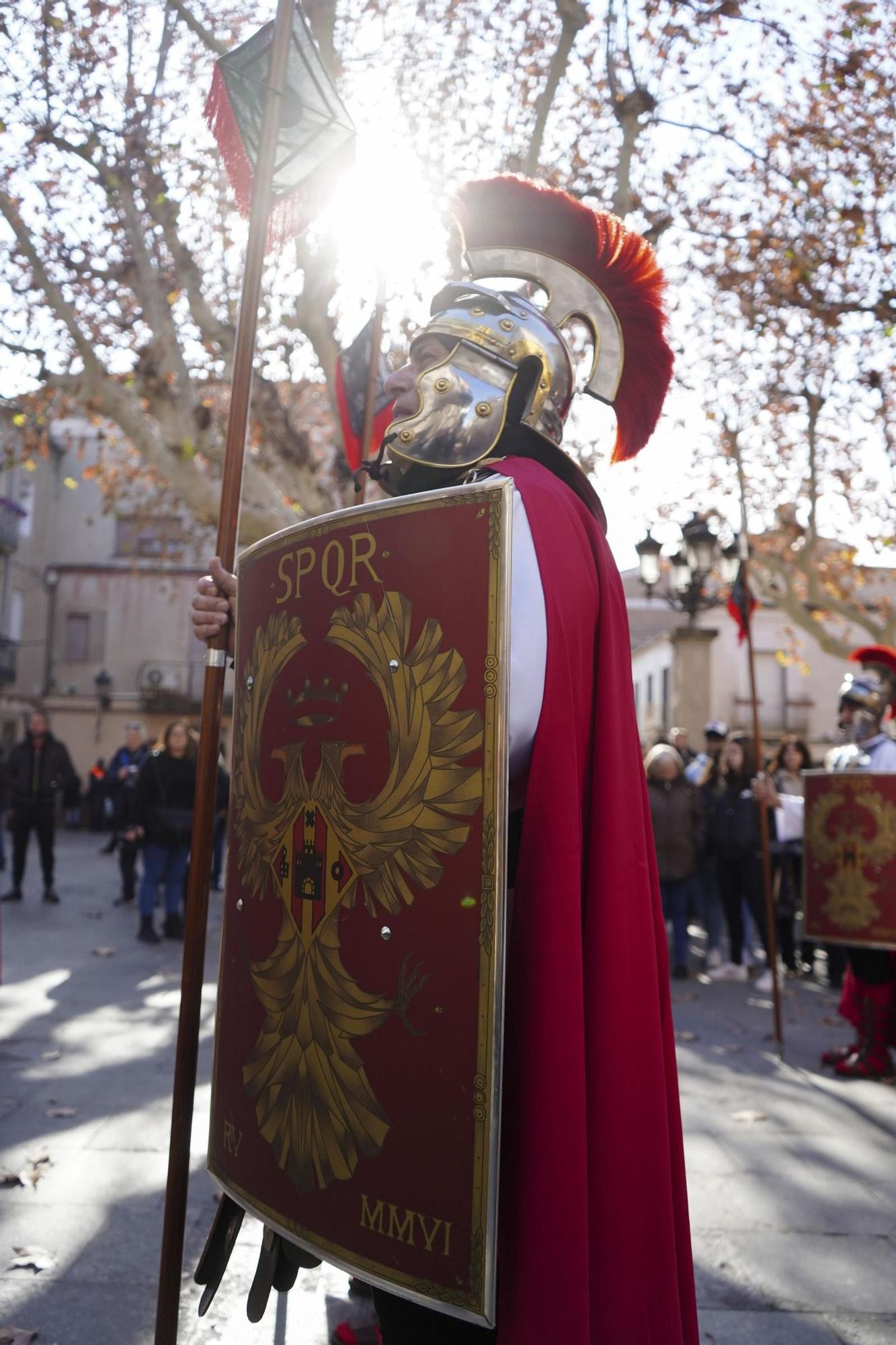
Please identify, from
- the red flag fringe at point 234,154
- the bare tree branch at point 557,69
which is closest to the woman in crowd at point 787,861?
the bare tree branch at point 557,69

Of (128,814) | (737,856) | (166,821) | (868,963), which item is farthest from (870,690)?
(128,814)

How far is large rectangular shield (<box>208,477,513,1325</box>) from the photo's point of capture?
158 centimetres

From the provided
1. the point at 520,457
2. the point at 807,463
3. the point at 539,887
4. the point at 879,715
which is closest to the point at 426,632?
the point at 539,887

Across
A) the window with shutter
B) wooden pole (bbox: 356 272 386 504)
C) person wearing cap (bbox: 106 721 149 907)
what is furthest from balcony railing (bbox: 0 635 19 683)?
wooden pole (bbox: 356 272 386 504)

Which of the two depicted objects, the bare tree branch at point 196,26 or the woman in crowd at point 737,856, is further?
the woman in crowd at point 737,856

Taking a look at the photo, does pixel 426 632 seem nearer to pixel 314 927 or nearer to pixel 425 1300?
pixel 314 927

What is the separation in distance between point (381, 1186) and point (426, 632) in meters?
0.83

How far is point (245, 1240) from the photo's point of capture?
10.3 feet

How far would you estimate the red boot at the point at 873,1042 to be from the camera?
5.29 metres

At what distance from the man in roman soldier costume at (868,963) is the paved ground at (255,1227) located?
163 millimetres

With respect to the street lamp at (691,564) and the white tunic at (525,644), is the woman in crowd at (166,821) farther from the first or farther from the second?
the white tunic at (525,644)

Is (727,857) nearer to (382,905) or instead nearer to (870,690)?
(870,690)

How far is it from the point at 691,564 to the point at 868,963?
5711 millimetres

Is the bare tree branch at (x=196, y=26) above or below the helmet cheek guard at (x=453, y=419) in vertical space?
above
